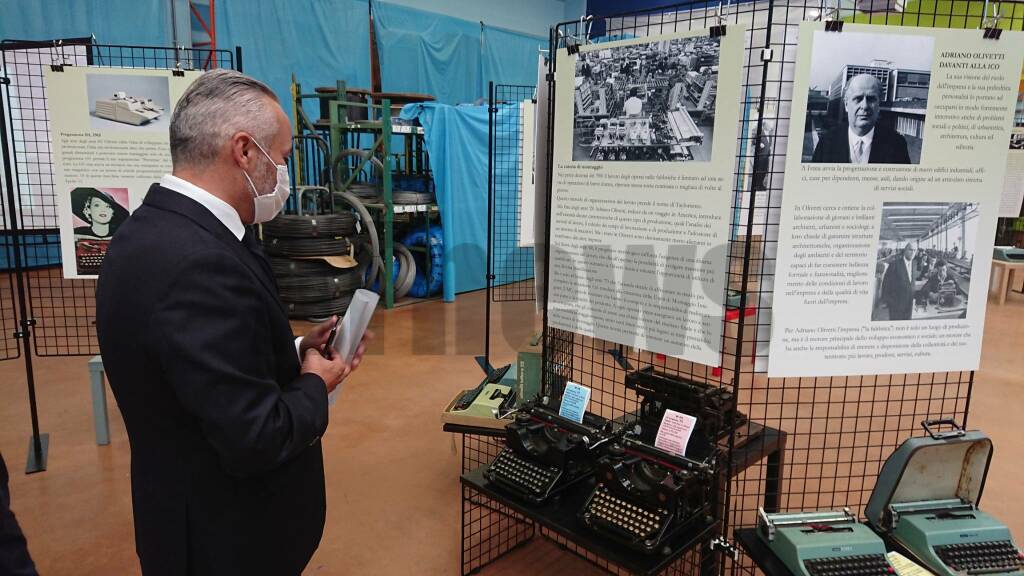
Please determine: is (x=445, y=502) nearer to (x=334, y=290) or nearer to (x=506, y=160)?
(x=334, y=290)

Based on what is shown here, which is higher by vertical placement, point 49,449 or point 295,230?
point 295,230

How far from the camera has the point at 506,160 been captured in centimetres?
682

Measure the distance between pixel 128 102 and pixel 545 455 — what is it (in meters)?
2.56

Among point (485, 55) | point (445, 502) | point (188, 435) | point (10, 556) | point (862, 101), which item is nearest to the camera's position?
point (10, 556)

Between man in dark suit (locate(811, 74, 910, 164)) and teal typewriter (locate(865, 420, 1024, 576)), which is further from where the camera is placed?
teal typewriter (locate(865, 420, 1024, 576))

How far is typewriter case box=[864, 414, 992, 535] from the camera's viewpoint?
1853 millimetres

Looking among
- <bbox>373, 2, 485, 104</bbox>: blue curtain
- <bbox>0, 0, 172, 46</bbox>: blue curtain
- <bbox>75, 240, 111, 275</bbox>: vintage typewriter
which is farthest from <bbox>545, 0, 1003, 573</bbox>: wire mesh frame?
<bbox>0, 0, 172, 46</bbox>: blue curtain

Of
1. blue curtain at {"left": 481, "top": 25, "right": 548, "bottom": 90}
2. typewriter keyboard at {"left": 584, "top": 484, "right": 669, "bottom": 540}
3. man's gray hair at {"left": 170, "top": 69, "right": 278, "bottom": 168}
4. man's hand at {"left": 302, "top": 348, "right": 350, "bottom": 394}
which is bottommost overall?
typewriter keyboard at {"left": 584, "top": 484, "right": 669, "bottom": 540}

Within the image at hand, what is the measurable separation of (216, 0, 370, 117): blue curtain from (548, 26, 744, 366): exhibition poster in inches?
272

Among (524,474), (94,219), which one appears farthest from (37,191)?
(524,474)

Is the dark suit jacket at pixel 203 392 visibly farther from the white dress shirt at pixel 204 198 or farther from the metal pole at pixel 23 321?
the metal pole at pixel 23 321

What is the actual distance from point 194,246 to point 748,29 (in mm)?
1492

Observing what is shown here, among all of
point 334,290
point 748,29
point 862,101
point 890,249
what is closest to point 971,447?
point 890,249

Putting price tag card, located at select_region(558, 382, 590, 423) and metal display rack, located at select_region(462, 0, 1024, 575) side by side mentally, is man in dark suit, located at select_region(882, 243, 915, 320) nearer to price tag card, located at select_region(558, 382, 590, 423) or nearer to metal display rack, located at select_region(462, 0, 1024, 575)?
metal display rack, located at select_region(462, 0, 1024, 575)
